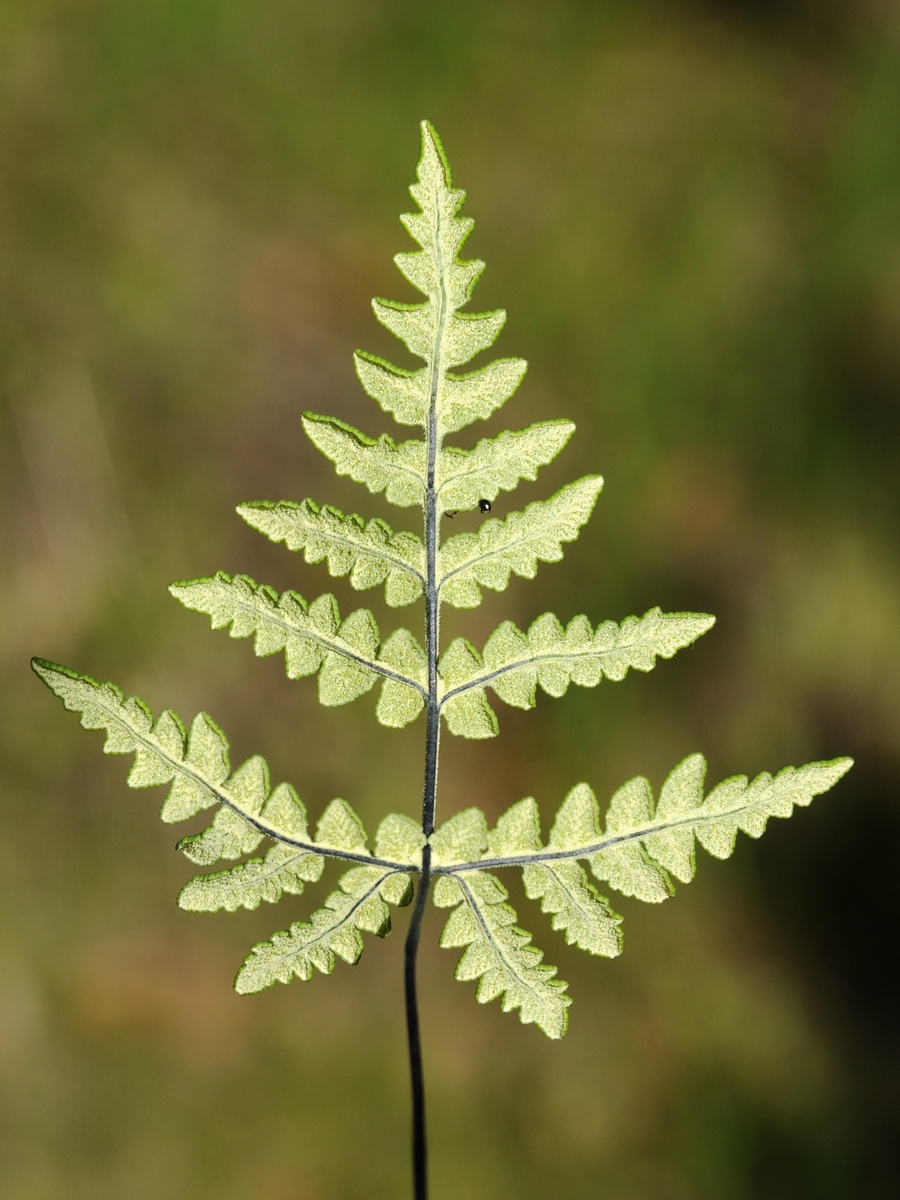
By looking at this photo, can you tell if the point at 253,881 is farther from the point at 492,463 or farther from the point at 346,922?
the point at 492,463

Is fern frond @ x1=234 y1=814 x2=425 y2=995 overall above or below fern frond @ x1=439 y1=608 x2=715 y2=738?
below

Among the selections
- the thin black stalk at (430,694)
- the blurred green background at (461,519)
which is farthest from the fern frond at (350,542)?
the blurred green background at (461,519)

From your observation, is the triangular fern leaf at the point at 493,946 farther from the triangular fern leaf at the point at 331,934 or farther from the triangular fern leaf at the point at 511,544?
the triangular fern leaf at the point at 511,544

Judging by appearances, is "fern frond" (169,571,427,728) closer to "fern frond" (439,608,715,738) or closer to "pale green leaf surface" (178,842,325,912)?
"fern frond" (439,608,715,738)

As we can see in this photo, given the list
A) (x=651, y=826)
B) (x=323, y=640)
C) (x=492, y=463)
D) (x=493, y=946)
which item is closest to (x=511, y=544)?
(x=492, y=463)

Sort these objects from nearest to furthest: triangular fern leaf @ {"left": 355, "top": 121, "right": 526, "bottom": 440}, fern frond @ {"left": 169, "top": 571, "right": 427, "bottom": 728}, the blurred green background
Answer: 1. triangular fern leaf @ {"left": 355, "top": 121, "right": 526, "bottom": 440}
2. fern frond @ {"left": 169, "top": 571, "right": 427, "bottom": 728}
3. the blurred green background

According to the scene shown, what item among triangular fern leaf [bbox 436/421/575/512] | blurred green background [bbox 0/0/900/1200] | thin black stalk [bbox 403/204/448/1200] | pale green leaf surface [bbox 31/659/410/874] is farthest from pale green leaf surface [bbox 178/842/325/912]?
blurred green background [bbox 0/0/900/1200]

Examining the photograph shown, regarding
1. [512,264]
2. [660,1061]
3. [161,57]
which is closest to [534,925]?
[660,1061]
